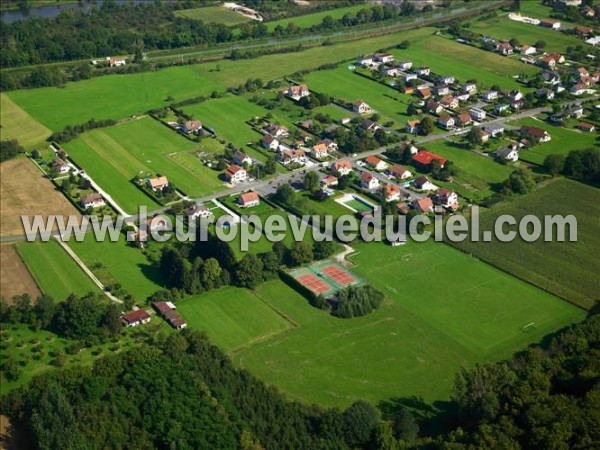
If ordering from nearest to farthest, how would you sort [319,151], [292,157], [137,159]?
[292,157] → [319,151] → [137,159]

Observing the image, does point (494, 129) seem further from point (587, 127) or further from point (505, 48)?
point (505, 48)

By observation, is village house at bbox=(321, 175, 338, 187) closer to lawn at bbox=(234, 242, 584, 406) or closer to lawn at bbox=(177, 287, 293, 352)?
lawn at bbox=(234, 242, 584, 406)

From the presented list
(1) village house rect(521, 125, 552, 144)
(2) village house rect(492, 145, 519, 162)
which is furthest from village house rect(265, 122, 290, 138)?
(1) village house rect(521, 125, 552, 144)

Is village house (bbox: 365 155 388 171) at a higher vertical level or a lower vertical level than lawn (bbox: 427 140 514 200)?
higher

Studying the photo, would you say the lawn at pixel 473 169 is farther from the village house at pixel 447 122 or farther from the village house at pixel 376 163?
the village house at pixel 376 163

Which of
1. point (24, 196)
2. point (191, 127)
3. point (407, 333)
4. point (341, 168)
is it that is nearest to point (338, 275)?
point (407, 333)
